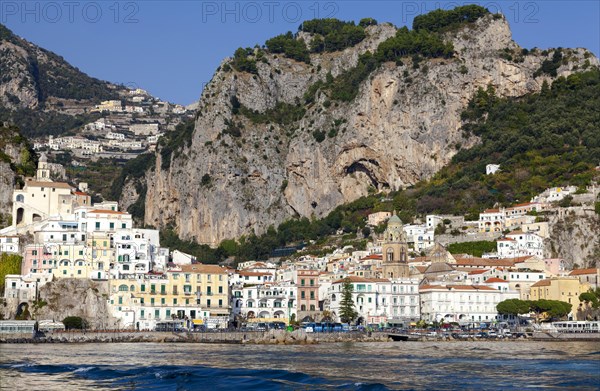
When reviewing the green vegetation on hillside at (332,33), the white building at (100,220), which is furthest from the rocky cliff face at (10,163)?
the green vegetation on hillside at (332,33)

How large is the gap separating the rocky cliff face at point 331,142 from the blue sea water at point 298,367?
2774 inches

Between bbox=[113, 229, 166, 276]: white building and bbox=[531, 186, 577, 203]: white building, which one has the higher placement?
bbox=[531, 186, 577, 203]: white building

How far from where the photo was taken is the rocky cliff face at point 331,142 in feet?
484

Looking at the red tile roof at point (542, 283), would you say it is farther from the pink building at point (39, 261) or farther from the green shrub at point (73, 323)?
the pink building at point (39, 261)

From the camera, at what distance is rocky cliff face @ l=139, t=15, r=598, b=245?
484 ft

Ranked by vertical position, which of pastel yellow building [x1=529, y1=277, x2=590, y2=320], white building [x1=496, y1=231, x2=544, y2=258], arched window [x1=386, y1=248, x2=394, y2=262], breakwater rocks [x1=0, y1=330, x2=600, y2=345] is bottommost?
breakwater rocks [x1=0, y1=330, x2=600, y2=345]

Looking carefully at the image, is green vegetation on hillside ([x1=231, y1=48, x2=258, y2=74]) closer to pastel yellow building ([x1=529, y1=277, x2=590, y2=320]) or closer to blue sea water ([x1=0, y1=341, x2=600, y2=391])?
pastel yellow building ([x1=529, y1=277, x2=590, y2=320])

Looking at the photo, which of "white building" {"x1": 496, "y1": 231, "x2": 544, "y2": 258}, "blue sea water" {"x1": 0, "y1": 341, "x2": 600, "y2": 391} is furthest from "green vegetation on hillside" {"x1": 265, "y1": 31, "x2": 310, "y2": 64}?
"blue sea water" {"x1": 0, "y1": 341, "x2": 600, "y2": 391}

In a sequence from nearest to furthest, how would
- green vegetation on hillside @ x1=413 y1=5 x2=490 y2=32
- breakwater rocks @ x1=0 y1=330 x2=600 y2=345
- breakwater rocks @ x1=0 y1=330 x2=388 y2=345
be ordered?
breakwater rocks @ x1=0 y1=330 x2=388 y2=345
breakwater rocks @ x1=0 y1=330 x2=600 y2=345
green vegetation on hillside @ x1=413 y1=5 x2=490 y2=32

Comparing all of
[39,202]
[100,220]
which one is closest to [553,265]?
[100,220]

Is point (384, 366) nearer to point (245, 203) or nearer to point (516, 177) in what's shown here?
point (516, 177)

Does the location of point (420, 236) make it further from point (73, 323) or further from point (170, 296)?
point (73, 323)

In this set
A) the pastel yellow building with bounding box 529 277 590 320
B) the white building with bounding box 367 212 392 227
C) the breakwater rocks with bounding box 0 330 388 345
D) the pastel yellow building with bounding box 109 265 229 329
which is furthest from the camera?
the white building with bounding box 367 212 392 227

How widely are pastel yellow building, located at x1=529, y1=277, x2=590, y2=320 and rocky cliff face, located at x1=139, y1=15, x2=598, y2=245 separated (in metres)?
44.0
